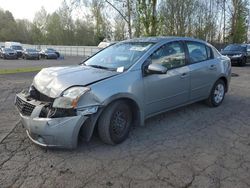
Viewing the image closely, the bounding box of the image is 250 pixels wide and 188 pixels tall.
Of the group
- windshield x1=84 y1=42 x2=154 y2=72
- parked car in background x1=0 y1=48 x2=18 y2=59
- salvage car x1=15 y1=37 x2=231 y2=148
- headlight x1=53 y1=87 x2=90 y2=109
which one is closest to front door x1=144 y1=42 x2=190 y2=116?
salvage car x1=15 y1=37 x2=231 y2=148

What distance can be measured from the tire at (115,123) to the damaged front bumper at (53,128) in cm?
34

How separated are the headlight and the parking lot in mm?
730

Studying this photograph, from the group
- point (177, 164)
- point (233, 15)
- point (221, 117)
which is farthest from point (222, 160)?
point (233, 15)

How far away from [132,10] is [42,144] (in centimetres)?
1464

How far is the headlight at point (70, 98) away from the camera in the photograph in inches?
130

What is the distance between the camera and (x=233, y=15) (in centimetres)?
3238

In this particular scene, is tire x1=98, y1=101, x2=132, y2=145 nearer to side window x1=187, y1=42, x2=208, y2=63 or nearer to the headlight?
the headlight

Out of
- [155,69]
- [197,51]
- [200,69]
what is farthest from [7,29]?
[155,69]

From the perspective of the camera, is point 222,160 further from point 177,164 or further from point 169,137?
point 169,137

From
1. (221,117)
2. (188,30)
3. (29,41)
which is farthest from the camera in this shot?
(29,41)

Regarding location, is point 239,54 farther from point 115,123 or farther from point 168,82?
point 115,123

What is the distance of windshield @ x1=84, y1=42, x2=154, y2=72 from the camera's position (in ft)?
13.7

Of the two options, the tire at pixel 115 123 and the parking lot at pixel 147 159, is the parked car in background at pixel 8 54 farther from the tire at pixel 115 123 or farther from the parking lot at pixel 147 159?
the tire at pixel 115 123

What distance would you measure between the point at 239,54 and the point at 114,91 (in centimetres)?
1529
